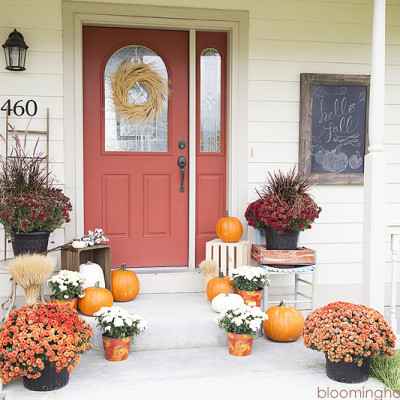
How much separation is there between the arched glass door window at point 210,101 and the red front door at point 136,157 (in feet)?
0.49

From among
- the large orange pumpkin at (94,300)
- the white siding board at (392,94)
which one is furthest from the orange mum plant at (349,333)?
the white siding board at (392,94)

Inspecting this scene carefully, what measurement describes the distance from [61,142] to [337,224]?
241cm

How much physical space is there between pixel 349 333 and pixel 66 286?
1844mm

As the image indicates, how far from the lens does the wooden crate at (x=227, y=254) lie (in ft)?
13.0

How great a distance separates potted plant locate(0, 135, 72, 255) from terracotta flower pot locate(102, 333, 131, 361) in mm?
874

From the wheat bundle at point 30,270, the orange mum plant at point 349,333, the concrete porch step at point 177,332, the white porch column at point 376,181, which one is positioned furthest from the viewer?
the concrete porch step at point 177,332

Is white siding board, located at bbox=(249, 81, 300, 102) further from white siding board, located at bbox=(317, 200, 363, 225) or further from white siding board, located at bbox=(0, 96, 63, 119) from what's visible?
white siding board, located at bbox=(0, 96, 63, 119)

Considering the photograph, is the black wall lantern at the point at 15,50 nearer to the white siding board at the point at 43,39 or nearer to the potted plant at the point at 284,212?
the white siding board at the point at 43,39

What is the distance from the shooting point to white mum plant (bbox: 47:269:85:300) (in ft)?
11.1

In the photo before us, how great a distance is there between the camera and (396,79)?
438 centimetres

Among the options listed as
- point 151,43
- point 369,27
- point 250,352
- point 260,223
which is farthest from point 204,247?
point 369,27

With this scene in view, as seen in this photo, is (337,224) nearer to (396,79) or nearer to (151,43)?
(396,79)

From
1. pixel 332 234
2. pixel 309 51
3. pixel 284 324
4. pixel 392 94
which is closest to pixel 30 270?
pixel 284 324

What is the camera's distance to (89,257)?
396 cm
